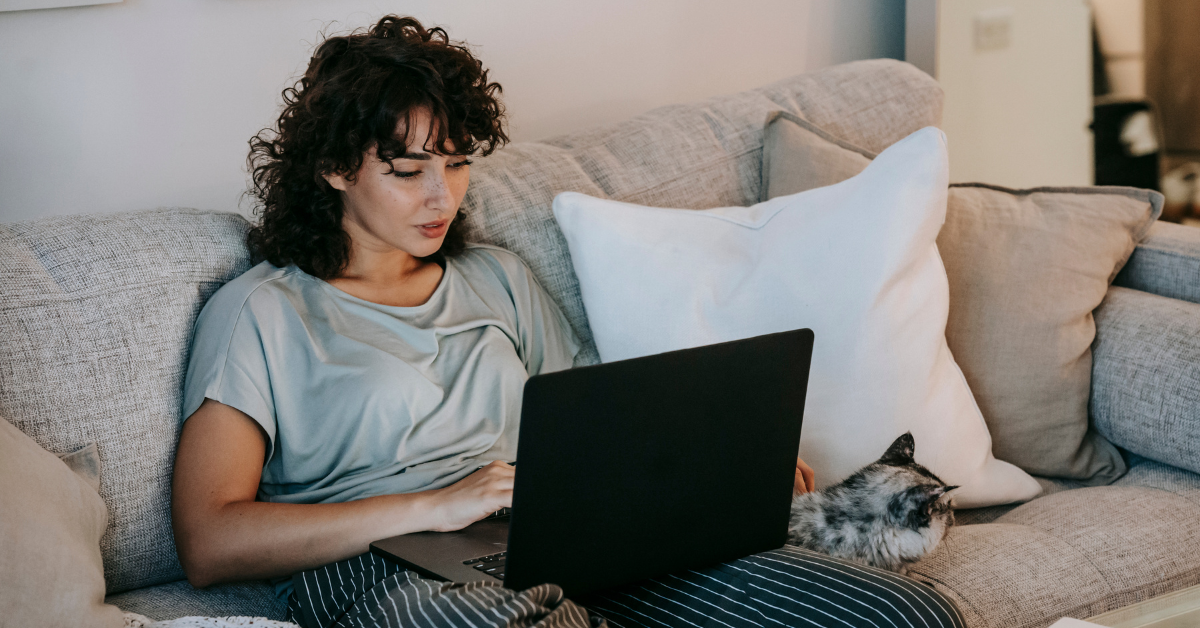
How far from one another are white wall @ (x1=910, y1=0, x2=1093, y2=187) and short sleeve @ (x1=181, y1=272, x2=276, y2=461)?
1.83 metres

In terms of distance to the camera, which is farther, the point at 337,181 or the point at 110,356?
the point at 337,181

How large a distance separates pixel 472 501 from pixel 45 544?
1.51ft

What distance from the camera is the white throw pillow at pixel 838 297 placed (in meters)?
1.33

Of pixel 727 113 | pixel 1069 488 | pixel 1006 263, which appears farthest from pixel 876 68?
pixel 1069 488

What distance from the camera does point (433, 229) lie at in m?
1.34

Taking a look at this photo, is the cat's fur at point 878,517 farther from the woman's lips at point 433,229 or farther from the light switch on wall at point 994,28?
the light switch on wall at point 994,28

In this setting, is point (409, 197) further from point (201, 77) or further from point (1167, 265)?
point (1167, 265)

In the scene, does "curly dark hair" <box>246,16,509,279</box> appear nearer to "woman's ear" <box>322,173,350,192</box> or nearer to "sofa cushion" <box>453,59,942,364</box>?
"woman's ear" <box>322,173,350,192</box>

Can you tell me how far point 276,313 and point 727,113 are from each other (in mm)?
979

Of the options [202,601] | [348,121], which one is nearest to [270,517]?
[202,601]

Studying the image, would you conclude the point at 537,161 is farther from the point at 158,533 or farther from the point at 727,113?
the point at 158,533

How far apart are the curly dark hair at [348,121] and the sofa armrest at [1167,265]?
1183mm

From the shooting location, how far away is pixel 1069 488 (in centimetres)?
152

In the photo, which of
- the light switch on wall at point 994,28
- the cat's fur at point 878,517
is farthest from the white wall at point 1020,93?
the cat's fur at point 878,517
